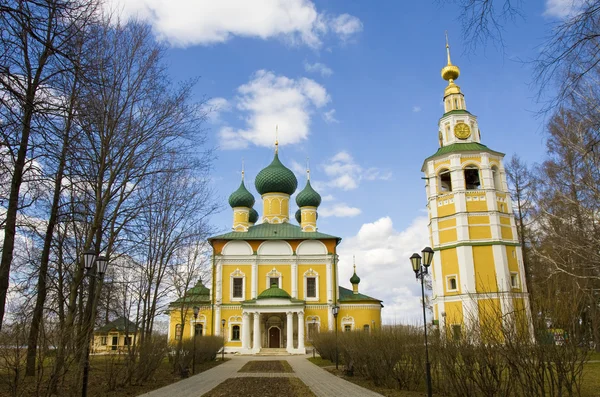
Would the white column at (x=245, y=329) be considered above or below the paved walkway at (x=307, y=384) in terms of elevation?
above

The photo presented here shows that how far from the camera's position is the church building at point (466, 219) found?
27.7 metres

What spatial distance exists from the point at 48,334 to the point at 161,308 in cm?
1141

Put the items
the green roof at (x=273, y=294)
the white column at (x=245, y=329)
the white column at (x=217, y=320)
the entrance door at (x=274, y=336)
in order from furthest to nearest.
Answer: the entrance door at (x=274, y=336)
the white column at (x=217, y=320)
the white column at (x=245, y=329)
the green roof at (x=273, y=294)

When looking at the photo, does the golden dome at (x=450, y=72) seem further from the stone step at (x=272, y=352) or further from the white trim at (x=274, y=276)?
the stone step at (x=272, y=352)

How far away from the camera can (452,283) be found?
93.2 feet

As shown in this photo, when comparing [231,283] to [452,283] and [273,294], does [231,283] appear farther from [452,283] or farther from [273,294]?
[452,283]

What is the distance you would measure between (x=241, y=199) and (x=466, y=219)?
63.0 ft

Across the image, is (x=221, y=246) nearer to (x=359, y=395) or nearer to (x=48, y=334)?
(x=359, y=395)

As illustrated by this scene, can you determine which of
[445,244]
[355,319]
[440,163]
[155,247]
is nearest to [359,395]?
[155,247]

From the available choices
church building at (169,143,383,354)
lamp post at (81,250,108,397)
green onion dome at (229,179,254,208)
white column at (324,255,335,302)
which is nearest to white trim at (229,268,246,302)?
church building at (169,143,383,354)

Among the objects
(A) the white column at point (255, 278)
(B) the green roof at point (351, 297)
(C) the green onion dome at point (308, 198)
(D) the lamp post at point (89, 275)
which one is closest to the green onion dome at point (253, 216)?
(C) the green onion dome at point (308, 198)

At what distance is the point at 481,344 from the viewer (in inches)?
305

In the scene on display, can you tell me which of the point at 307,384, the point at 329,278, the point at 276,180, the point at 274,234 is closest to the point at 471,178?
the point at 329,278

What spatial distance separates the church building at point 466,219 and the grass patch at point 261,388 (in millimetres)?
15439
